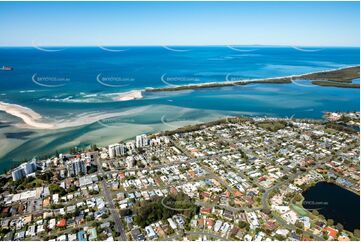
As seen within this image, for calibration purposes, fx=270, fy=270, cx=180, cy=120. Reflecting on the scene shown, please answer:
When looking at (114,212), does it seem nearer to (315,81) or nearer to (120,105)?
(120,105)

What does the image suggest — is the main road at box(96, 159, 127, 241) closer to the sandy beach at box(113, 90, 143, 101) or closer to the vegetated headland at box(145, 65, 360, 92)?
the sandy beach at box(113, 90, 143, 101)

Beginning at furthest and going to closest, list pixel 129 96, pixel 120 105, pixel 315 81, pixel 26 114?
pixel 315 81 < pixel 129 96 < pixel 120 105 < pixel 26 114

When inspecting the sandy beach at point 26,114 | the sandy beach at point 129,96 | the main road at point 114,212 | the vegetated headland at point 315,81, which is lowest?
the main road at point 114,212

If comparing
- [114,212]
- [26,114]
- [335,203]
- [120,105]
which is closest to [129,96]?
[120,105]

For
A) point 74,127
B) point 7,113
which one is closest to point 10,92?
point 7,113

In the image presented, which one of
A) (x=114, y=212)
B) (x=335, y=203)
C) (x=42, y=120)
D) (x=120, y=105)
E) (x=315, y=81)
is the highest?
(x=315, y=81)

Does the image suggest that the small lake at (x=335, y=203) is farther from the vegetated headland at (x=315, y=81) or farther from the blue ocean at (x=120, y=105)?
the vegetated headland at (x=315, y=81)

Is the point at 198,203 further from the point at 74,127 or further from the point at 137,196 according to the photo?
the point at 74,127

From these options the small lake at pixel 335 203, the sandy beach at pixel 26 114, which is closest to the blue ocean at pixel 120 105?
the sandy beach at pixel 26 114

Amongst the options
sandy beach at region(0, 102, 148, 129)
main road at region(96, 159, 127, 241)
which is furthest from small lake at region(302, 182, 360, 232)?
sandy beach at region(0, 102, 148, 129)
